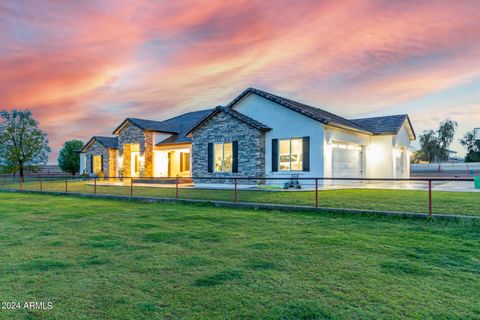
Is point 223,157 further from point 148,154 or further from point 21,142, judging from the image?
point 21,142

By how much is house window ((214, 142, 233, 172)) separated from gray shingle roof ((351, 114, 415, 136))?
935cm

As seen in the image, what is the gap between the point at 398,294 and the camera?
3.16 metres

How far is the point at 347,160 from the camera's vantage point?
17.5m

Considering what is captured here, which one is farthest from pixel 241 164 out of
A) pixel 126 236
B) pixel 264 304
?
pixel 264 304

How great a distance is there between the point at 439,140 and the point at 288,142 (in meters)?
51.1

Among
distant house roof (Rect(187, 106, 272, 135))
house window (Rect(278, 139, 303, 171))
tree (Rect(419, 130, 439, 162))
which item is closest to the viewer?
house window (Rect(278, 139, 303, 171))

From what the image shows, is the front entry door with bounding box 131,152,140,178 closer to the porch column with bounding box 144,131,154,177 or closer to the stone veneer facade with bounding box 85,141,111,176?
the porch column with bounding box 144,131,154,177

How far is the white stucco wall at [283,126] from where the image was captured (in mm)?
15289

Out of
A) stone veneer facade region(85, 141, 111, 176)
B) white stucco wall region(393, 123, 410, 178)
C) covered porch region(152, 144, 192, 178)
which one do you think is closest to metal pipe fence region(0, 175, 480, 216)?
covered porch region(152, 144, 192, 178)

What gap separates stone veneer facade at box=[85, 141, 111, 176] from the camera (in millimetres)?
29266

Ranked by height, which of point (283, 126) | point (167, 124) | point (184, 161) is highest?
point (167, 124)

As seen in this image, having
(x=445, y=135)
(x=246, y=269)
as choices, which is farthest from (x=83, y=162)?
(x=445, y=135)

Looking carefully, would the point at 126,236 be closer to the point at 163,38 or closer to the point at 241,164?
the point at 241,164

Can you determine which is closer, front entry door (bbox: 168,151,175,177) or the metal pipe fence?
the metal pipe fence
